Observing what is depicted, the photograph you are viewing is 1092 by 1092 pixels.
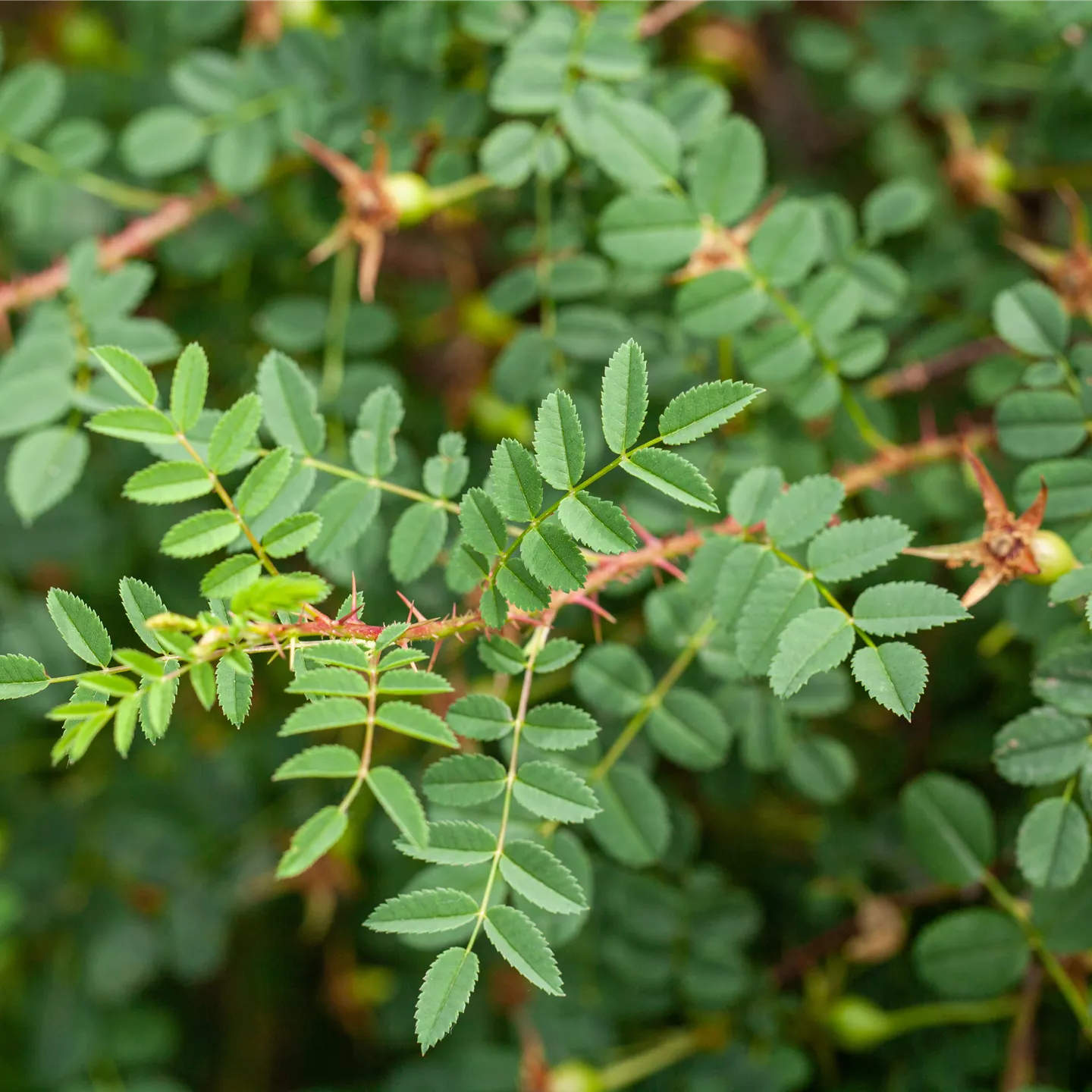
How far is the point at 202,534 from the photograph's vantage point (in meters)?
1.14

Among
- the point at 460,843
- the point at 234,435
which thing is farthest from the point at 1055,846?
the point at 234,435

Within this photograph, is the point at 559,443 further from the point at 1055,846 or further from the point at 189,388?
the point at 1055,846

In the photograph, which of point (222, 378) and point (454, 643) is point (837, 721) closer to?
point (454, 643)

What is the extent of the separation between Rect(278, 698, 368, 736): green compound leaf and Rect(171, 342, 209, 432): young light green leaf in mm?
417

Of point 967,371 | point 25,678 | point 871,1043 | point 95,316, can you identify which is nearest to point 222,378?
point 95,316

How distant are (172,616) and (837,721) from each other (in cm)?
147

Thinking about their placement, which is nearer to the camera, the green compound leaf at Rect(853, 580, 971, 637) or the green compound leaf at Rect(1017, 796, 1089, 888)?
the green compound leaf at Rect(853, 580, 971, 637)

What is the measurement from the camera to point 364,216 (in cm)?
166

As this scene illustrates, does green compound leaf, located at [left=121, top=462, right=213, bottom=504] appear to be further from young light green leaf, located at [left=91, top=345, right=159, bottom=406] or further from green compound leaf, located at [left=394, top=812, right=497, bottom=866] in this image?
green compound leaf, located at [left=394, top=812, right=497, bottom=866]

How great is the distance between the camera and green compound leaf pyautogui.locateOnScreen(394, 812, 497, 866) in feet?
3.62

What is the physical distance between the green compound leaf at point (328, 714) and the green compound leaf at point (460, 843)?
0.18 m

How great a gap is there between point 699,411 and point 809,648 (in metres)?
0.28

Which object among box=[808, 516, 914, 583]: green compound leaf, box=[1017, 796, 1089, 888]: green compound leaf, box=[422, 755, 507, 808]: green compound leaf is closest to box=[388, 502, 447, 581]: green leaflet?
box=[422, 755, 507, 808]: green compound leaf

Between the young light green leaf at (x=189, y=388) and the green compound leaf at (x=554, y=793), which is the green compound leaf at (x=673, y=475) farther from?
the young light green leaf at (x=189, y=388)
